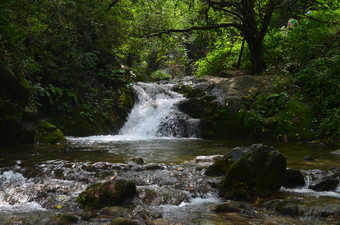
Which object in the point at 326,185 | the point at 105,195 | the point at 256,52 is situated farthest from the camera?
the point at 256,52

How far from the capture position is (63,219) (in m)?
3.68

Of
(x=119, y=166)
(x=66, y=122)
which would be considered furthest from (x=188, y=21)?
(x=119, y=166)

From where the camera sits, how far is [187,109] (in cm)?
1406

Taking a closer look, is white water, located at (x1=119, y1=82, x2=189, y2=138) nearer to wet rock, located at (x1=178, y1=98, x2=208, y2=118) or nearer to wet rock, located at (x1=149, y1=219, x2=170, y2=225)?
wet rock, located at (x1=178, y1=98, x2=208, y2=118)

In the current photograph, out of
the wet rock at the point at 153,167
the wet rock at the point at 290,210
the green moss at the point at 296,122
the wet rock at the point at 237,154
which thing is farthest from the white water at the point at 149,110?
the wet rock at the point at 290,210

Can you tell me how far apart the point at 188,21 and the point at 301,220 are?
42.4ft

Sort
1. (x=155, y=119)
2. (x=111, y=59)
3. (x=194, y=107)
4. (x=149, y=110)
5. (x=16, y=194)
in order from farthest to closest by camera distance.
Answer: (x=111, y=59) → (x=149, y=110) → (x=155, y=119) → (x=194, y=107) → (x=16, y=194)

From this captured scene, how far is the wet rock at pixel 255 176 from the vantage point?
472cm

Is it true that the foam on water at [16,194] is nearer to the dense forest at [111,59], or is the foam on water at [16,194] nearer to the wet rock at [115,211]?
the wet rock at [115,211]

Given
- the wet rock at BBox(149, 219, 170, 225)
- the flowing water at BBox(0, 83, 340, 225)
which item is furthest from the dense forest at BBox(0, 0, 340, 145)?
the wet rock at BBox(149, 219, 170, 225)

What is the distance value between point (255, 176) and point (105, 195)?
2.44m

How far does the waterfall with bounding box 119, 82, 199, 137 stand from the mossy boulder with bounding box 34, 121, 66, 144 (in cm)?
404

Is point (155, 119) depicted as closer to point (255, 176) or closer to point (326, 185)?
point (255, 176)

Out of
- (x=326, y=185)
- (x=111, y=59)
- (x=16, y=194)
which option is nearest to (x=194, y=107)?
(x=111, y=59)
